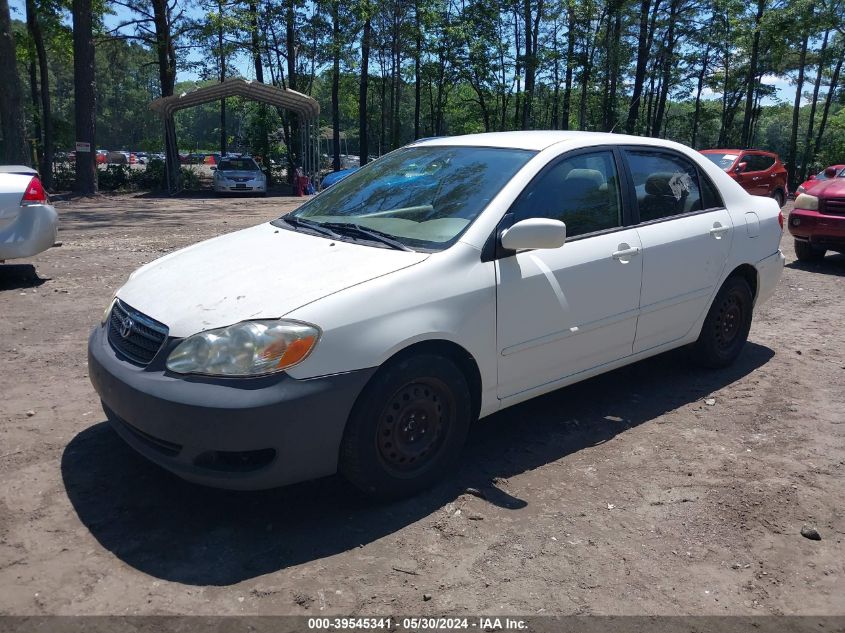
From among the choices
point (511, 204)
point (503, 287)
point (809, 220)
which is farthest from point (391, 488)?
point (809, 220)

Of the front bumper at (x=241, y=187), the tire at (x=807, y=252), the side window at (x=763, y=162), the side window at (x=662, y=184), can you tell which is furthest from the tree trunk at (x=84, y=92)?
the side window at (x=662, y=184)

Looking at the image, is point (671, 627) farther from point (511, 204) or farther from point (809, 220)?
point (809, 220)

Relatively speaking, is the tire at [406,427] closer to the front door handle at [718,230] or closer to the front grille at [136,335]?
the front grille at [136,335]

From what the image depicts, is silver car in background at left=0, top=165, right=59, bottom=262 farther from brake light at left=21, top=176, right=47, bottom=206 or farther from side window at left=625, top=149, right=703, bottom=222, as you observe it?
side window at left=625, top=149, right=703, bottom=222

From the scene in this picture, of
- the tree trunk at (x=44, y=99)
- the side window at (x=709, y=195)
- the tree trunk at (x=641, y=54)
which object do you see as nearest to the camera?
the side window at (x=709, y=195)

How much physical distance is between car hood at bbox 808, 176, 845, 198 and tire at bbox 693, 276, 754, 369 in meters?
5.36

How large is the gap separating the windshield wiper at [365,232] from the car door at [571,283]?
0.52 m

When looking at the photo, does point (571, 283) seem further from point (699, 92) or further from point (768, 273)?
point (699, 92)

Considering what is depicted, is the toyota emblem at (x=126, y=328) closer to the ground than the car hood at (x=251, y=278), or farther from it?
closer to the ground

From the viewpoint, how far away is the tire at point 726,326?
502cm

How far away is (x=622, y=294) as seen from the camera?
4.14m

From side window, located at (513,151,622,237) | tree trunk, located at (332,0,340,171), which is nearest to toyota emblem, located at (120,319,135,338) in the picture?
side window, located at (513,151,622,237)

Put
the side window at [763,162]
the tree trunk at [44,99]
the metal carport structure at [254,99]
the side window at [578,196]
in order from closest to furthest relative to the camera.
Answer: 1. the side window at [578,196]
2. the side window at [763,162]
3. the metal carport structure at [254,99]
4. the tree trunk at [44,99]

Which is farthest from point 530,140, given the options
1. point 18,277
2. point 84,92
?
point 84,92
